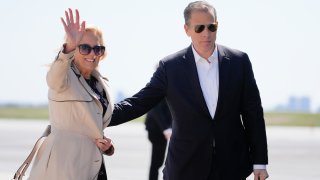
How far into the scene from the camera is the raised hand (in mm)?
5219

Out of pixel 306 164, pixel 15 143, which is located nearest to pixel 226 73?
pixel 306 164

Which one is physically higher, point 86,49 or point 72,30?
point 72,30

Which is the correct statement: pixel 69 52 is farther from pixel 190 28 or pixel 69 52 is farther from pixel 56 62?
pixel 190 28

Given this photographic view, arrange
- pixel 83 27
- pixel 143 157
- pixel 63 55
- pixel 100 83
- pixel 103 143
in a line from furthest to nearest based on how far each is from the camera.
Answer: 1. pixel 143 157
2. pixel 100 83
3. pixel 103 143
4. pixel 83 27
5. pixel 63 55

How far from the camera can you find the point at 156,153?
10.5 m

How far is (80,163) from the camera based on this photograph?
17.7ft

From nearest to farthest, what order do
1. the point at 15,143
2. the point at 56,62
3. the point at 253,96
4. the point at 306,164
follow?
the point at 56,62 → the point at 253,96 → the point at 306,164 → the point at 15,143

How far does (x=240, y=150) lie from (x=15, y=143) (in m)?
17.1

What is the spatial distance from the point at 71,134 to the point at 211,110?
1033mm

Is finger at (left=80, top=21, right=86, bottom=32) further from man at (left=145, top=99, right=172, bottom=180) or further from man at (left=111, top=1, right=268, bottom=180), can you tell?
man at (left=145, top=99, right=172, bottom=180)

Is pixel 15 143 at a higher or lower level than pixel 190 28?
lower

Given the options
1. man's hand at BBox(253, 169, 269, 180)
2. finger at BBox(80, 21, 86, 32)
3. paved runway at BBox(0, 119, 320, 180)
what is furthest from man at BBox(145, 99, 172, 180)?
finger at BBox(80, 21, 86, 32)

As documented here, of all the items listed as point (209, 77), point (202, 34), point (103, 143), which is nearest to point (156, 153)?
point (209, 77)

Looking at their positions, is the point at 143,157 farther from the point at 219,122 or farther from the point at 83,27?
the point at 83,27
